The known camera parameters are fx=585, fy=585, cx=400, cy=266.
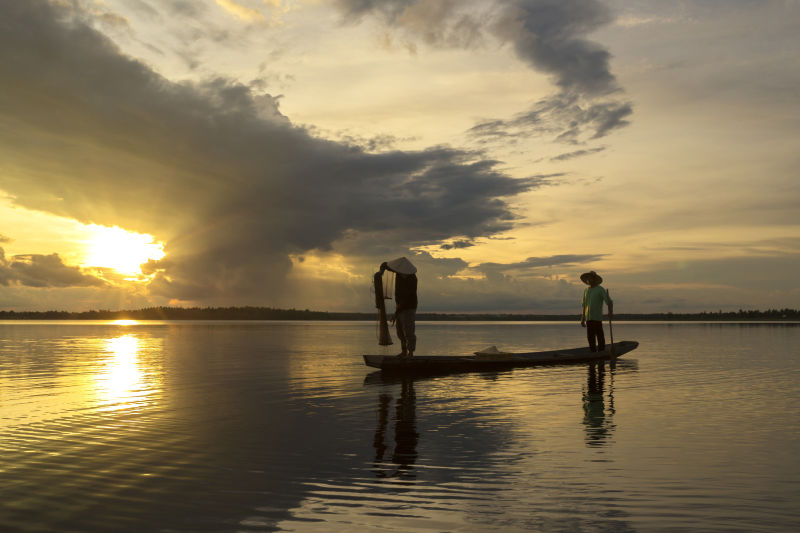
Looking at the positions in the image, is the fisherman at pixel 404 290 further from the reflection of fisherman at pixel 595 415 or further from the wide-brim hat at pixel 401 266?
the reflection of fisherman at pixel 595 415

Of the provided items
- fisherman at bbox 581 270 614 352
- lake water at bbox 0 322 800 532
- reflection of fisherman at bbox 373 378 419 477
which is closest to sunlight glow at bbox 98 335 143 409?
lake water at bbox 0 322 800 532

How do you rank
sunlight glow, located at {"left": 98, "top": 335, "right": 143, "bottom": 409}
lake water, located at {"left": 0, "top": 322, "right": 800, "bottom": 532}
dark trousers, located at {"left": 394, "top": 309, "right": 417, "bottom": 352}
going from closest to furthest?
lake water, located at {"left": 0, "top": 322, "right": 800, "bottom": 532} → sunlight glow, located at {"left": 98, "top": 335, "right": 143, "bottom": 409} → dark trousers, located at {"left": 394, "top": 309, "right": 417, "bottom": 352}

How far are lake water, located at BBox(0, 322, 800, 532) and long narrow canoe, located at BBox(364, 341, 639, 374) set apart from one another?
10.4ft

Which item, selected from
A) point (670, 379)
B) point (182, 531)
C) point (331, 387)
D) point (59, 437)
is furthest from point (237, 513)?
point (670, 379)

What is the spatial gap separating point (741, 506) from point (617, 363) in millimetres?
20407

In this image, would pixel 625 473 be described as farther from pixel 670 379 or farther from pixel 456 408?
pixel 670 379

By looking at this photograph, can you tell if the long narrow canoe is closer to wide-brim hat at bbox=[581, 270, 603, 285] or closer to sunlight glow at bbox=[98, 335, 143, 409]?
wide-brim hat at bbox=[581, 270, 603, 285]

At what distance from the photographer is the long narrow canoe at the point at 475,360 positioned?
2102 cm

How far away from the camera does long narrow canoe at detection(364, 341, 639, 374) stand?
21.0 meters

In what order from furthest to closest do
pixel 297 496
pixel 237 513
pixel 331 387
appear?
pixel 331 387
pixel 297 496
pixel 237 513

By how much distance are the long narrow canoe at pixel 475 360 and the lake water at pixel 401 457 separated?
3.17 meters

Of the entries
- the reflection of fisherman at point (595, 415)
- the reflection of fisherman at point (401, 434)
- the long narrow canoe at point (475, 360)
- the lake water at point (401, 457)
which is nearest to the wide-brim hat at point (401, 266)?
the long narrow canoe at point (475, 360)

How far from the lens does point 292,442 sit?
31.8 feet

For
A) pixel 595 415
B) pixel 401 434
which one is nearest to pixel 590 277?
pixel 595 415
